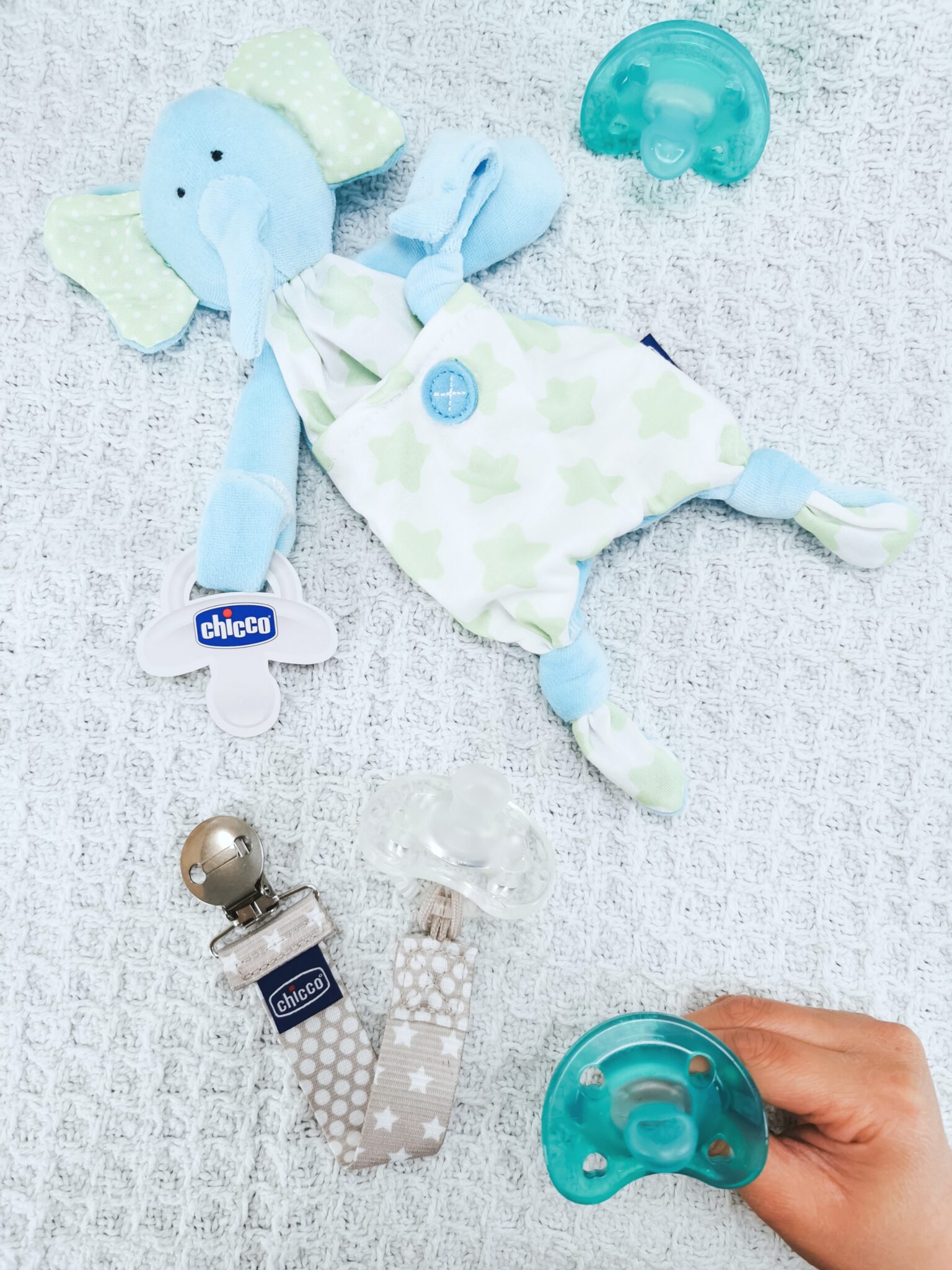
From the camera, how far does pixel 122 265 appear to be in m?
0.99

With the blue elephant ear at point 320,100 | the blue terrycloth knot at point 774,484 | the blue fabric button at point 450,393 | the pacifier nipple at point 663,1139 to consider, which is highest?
the blue elephant ear at point 320,100

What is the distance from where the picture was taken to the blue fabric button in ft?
3.10

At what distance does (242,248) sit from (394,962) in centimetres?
67

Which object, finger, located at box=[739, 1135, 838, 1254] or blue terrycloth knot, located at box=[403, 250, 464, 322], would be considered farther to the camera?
blue terrycloth knot, located at box=[403, 250, 464, 322]

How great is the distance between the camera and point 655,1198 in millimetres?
938

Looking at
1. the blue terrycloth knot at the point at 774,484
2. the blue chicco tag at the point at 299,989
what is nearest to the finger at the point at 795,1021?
the blue chicco tag at the point at 299,989

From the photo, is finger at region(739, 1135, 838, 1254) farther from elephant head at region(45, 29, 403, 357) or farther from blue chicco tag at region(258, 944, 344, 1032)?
elephant head at region(45, 29, 403, 357)

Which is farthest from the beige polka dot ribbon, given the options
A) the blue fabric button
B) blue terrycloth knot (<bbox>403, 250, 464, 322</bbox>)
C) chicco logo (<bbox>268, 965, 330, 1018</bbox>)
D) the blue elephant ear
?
the blue elephant ear

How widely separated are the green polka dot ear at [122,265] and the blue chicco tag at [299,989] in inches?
24.2

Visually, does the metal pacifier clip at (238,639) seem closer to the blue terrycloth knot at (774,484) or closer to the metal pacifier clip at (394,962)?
the metal pacifier clip at (394,962)

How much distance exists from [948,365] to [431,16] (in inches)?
26.0

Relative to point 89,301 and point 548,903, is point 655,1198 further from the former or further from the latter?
point 89,301

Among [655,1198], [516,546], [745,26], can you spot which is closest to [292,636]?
[516,546]

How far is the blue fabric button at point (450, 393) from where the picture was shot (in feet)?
3.10
